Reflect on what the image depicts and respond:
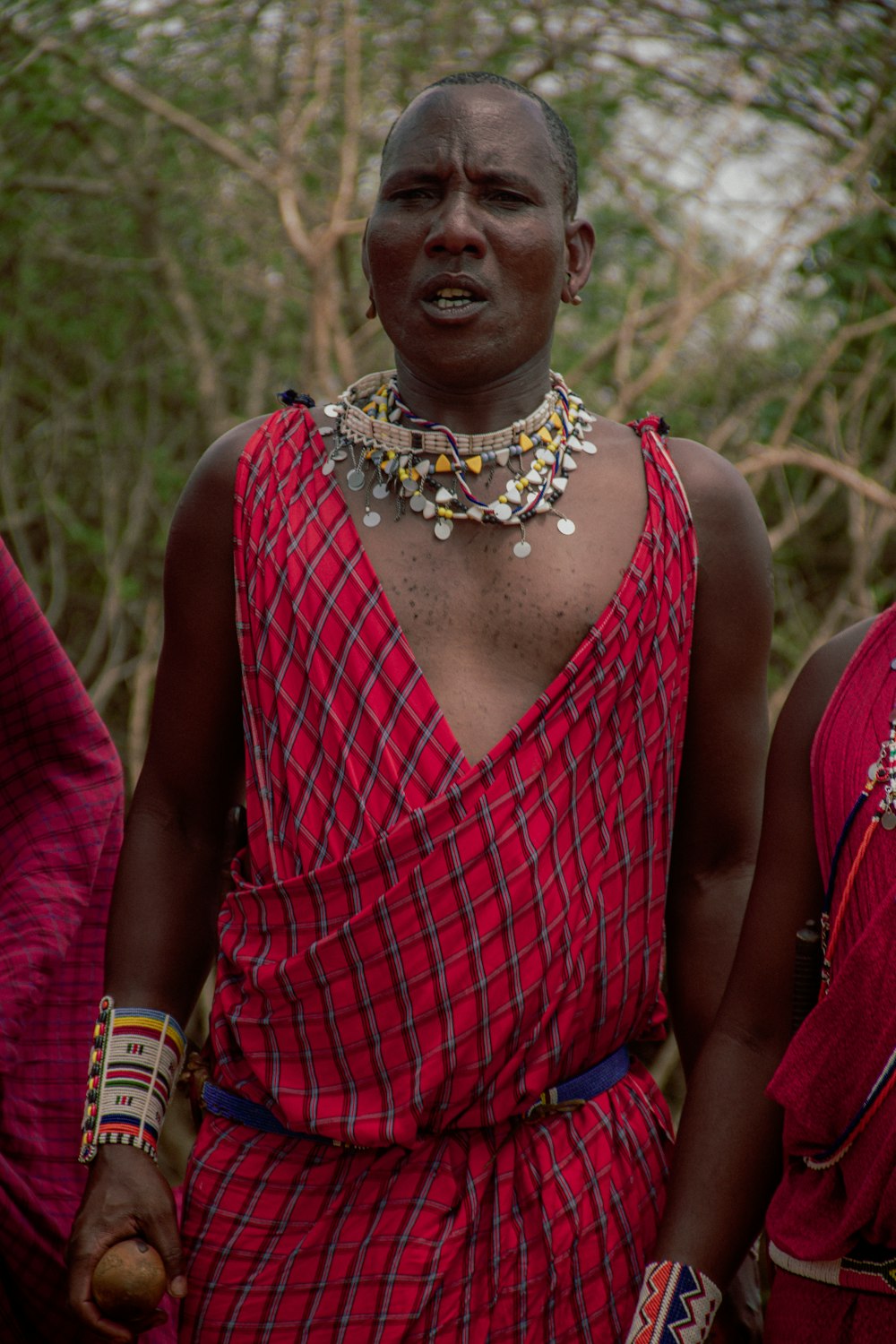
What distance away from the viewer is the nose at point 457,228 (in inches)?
81.0

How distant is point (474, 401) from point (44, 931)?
1.03m

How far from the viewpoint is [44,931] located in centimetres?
233

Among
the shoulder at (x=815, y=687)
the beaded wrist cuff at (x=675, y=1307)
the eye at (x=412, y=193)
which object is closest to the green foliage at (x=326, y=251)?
the eye at (x=412, y=193)

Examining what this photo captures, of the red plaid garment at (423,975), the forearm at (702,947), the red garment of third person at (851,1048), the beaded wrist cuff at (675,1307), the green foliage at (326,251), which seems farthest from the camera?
the green foliage at (326,251)

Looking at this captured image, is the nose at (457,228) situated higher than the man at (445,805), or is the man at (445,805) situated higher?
the nose at (457,228)

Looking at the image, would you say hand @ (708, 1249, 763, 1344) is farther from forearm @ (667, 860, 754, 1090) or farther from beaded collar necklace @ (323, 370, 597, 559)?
beaded collar necklace @ (323, 370, 597, 559)

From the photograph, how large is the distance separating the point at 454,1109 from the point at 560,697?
539 mm

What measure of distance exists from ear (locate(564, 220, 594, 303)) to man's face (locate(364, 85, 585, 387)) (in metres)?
0.11

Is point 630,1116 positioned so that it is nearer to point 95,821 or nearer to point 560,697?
point 560,697

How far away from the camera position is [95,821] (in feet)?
8.17

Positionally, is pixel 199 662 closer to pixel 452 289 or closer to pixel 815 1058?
pixel 452 289

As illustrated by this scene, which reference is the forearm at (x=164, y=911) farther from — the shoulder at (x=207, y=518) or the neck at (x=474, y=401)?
the neck at (x=474, y=401)

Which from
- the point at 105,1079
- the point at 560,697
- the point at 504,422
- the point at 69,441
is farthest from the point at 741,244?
the point at 105,1079

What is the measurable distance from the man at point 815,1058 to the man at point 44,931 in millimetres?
980
